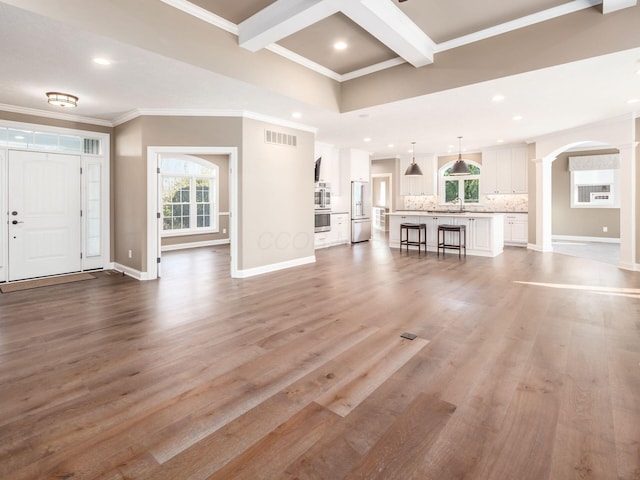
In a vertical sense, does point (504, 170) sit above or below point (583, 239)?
above

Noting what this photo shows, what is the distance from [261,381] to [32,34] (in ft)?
12.0

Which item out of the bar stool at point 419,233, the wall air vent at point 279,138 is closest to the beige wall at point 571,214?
the bar stool at point 419,233

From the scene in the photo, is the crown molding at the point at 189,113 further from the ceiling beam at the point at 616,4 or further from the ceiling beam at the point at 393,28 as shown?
the ceiling beam at the point at 616,4

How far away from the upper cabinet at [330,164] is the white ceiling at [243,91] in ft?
5.78

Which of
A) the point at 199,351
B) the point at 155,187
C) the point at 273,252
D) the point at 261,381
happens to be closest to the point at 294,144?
the point at 273,252

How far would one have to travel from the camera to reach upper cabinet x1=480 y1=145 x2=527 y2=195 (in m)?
9.38

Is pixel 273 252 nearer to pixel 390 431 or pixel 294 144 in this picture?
pixel 294 144

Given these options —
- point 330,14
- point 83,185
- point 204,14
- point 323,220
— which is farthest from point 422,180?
point 83,185

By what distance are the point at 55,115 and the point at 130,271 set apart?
9.36 ft

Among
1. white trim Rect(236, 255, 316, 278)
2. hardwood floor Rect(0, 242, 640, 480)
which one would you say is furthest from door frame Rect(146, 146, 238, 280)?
hardwood floor Rect(0, 242, 640, 480)

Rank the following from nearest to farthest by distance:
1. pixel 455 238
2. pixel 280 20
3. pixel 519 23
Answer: pixel 280 20 → pixel 519 23 → pixel 455 238

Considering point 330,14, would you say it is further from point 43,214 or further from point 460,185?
point 460,185

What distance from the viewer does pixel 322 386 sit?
2307mm

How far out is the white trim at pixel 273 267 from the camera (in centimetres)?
578
